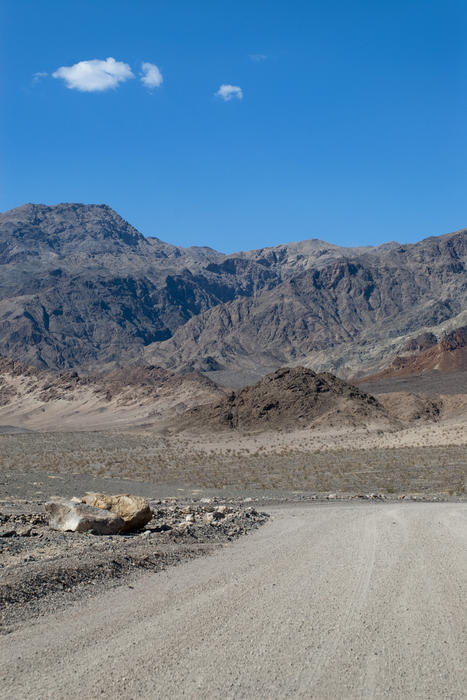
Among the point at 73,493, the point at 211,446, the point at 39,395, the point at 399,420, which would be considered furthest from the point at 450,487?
the point at 39,395

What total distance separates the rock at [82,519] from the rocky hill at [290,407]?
5766 centimetres

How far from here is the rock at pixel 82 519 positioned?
1366 centimetres

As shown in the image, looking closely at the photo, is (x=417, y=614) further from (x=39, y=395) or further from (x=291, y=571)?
(x=39, y=395)

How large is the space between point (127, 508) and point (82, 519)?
136 cm

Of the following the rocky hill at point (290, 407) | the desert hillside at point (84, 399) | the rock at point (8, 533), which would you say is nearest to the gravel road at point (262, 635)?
the rock at point (8, 533)

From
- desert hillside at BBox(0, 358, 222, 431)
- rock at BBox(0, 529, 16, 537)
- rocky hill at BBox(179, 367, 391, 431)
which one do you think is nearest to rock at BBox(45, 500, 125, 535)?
rock at BBox(0, 529, 16, 537)

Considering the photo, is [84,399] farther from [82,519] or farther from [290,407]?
[82,519]

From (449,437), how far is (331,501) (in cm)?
3065

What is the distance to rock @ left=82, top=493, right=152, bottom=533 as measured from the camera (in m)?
14.5

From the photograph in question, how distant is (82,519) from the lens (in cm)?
1372

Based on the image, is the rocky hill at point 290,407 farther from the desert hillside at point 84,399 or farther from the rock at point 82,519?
the rock at point 82,519

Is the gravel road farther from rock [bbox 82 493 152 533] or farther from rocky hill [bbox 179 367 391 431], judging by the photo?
rocky hill [bbox 179 367 391 431]

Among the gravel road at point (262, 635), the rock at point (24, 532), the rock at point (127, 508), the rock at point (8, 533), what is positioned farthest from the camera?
the rock at point (127, 508)

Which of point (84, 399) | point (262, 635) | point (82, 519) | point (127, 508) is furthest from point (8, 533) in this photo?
point (84, 399)
